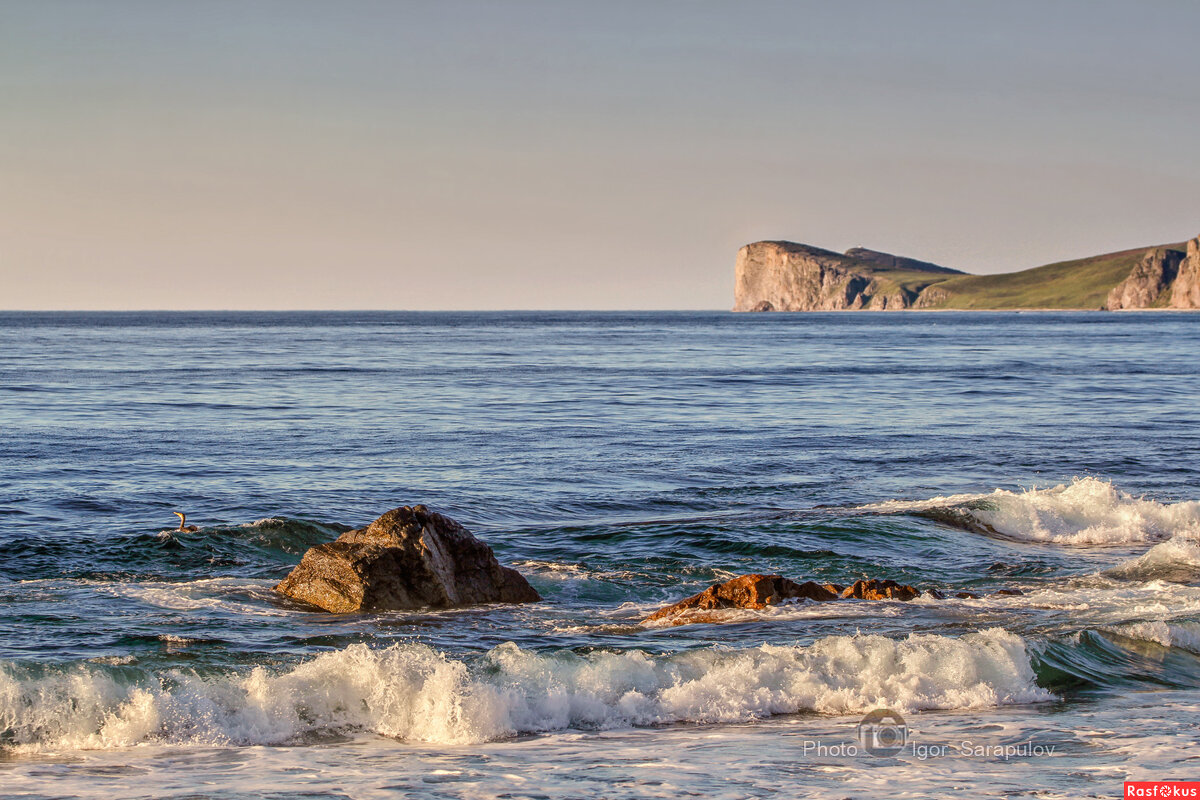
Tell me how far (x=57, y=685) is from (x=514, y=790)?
4.28 metres

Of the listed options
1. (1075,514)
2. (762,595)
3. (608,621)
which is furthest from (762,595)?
(1075,514)

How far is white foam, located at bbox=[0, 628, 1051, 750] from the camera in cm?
895

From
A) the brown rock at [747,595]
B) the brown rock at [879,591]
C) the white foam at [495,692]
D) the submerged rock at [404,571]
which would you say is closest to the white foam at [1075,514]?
the brown rock at [879,591]

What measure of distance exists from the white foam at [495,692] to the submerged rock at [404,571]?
225 cm

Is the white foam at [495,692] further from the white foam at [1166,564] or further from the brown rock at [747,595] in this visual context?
the white foam at [1166,564]

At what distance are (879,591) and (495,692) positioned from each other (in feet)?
17.4

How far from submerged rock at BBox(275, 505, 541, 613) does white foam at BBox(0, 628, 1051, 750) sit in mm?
2253

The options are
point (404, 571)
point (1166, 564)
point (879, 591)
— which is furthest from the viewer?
point (1166, 564)

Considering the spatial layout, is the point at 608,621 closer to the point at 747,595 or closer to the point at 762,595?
the point at 747,595

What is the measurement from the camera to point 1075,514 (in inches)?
706

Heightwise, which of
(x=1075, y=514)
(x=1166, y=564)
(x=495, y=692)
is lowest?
(x=495, y=692)

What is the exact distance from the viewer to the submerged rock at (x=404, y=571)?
39.9 feet

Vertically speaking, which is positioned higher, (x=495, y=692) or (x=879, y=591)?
(x=879, y=591)

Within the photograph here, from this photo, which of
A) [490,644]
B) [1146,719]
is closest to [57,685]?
[490,644]
